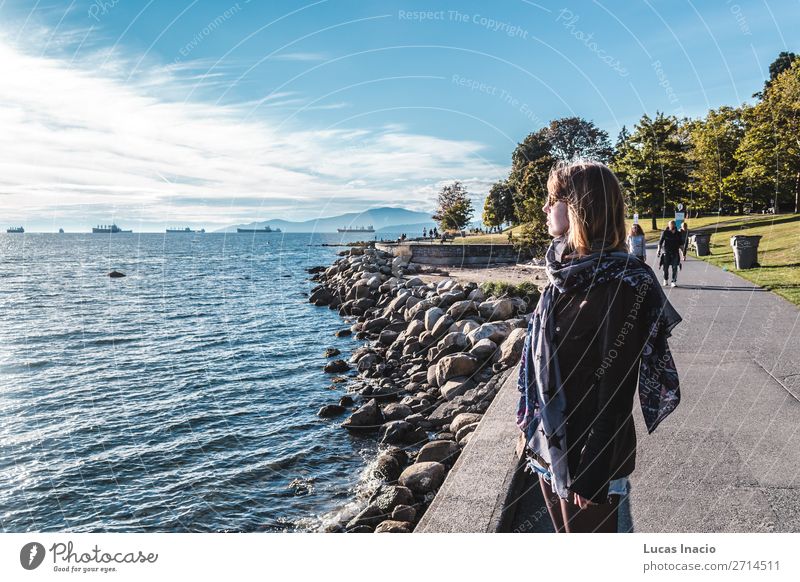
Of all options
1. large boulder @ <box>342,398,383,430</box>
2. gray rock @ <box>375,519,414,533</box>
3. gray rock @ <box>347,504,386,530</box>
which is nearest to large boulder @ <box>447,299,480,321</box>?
large boulder @ <box>342,398,383,430</box>

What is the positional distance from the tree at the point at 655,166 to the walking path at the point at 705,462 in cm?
3313

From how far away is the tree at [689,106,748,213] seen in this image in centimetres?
3781

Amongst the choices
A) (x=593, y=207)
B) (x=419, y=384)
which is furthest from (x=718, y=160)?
(x=593, y=207)

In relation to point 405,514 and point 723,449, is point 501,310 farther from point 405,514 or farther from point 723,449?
point 723,449

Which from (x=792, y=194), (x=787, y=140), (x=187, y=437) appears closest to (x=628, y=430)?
(x=187, y=437)

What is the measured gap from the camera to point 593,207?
8.14ft

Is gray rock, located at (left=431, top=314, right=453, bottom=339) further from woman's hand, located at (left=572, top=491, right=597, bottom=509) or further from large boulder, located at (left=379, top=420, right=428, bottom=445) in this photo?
woman's hand, located at (left=572, top=491, right=597, bottom=509)

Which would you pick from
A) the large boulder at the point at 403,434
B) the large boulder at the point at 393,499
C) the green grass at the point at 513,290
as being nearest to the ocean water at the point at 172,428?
the large boulder at the point at 403,434

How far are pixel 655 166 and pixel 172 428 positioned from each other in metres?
35.2

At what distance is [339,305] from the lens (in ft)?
100

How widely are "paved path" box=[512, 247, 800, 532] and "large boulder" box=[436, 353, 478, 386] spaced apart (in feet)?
14.3

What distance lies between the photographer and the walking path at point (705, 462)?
4.02 meters

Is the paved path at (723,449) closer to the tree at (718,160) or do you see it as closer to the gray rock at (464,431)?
the gray rock at (464,431)
